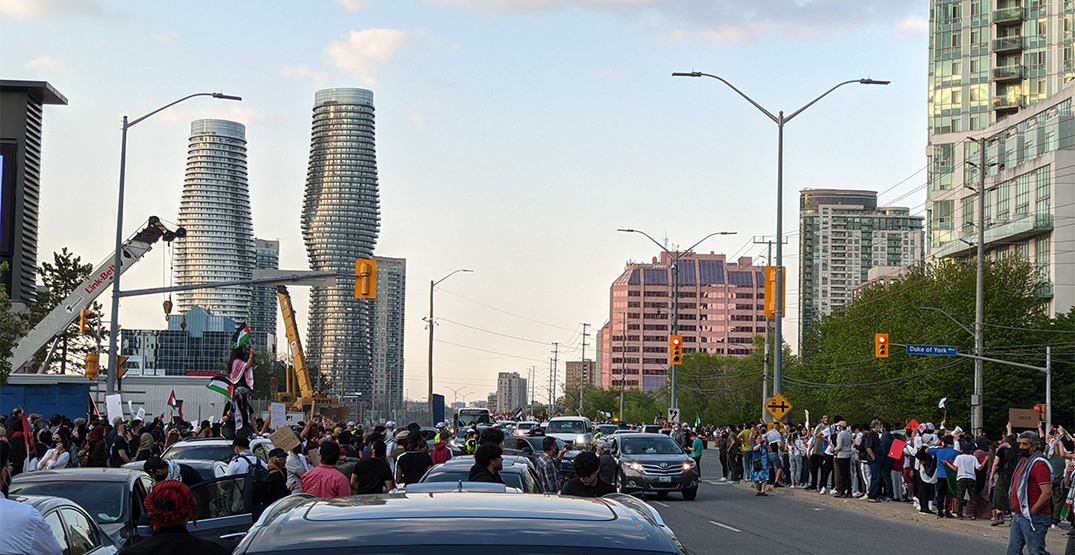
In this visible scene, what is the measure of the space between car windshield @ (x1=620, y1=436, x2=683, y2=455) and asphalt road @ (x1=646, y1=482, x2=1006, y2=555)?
1.71 m

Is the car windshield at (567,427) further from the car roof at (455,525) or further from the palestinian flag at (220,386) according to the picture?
the car roof at (455,525)

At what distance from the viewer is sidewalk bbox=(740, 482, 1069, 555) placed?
70.6 feet

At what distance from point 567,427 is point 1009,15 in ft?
257

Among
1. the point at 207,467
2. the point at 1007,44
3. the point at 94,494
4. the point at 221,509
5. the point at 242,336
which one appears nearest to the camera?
the point at 94,494

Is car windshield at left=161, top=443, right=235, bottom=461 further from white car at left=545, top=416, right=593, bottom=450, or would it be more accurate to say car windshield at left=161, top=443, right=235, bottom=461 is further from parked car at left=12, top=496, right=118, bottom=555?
white car at left=545, top=416, right=593, bottom=450

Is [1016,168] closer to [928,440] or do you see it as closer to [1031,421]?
[1031,421]

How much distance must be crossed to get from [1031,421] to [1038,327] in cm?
4568

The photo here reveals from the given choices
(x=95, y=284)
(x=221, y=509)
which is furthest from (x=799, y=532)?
(x=95, y=284)

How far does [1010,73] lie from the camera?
111 metres

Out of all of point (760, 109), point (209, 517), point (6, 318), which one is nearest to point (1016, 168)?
point (760, 109)

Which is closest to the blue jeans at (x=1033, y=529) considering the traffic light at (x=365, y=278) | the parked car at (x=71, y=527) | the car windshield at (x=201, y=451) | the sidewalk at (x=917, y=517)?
the sidewalk at (x=917, y=517)

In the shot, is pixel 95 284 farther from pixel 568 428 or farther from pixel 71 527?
pixel 71 527

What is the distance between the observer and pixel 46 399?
50188mm

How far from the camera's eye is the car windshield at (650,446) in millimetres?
32812
